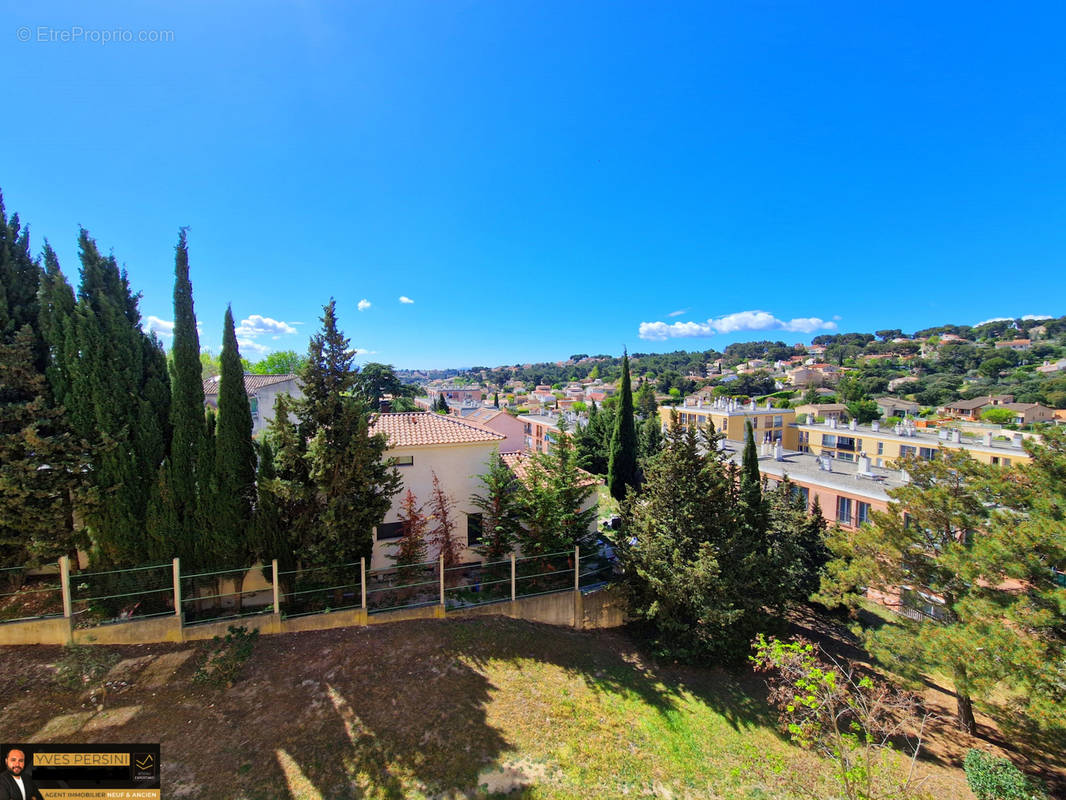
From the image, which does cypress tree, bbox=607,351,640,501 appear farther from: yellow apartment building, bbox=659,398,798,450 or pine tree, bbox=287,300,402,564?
pine tree, bbox=287,300,402,564

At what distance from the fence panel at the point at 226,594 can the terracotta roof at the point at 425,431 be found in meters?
4.52

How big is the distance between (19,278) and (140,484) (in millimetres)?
5107

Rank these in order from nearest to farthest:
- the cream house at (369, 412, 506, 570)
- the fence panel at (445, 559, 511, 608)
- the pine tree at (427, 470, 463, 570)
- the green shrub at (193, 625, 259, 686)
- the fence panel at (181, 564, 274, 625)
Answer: the green shrub at (193, 625, 259, 686)
the fence panel at (181, 564, 274, 625)
the fence panel at (445, 559, 511, 608)
the pine tree at (427, 470, 463, 570)
the cream house at (369, 412, 506, 570)

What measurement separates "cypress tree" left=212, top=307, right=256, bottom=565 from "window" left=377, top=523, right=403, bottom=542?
A: 3305 mm

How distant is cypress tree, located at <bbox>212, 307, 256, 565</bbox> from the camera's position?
9547 millimetres

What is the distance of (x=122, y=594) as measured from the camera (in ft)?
28.1

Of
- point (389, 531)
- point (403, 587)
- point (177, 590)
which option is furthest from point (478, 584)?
point (177, 590)

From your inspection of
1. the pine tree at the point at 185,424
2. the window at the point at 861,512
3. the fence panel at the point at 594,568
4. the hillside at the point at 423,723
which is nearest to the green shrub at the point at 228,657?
the hillside at the point at 423,723

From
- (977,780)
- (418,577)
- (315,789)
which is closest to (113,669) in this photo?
(315,789)

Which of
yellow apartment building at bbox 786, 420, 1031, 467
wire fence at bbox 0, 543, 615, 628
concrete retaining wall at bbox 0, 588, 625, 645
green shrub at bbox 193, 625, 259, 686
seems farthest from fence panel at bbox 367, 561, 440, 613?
yellow apartment building at bbox 786, 420, 1031, 467

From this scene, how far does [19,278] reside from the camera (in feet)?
28.9

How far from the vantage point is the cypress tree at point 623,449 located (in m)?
26.0

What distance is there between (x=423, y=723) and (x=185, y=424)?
27.6ft

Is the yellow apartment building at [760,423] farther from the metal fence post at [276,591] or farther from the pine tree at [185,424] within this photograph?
the pine tree at [185,424]
